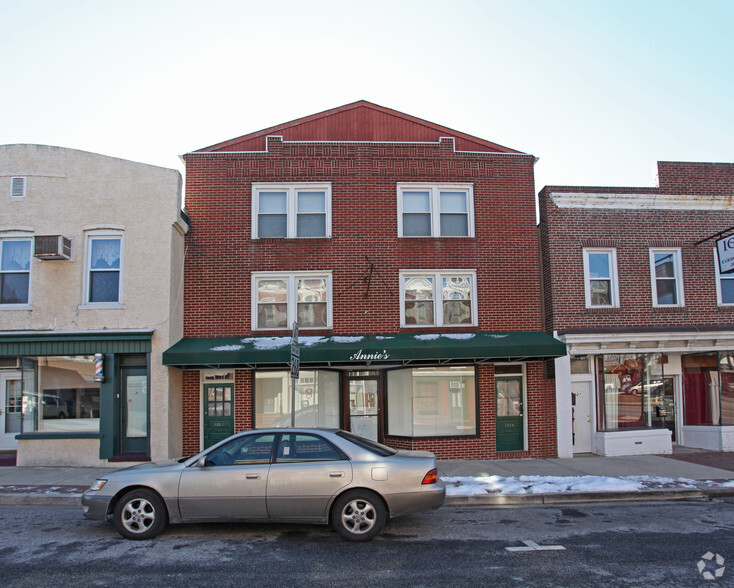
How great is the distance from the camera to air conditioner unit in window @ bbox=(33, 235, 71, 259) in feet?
41.3

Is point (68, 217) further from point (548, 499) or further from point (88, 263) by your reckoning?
point (548, 499)

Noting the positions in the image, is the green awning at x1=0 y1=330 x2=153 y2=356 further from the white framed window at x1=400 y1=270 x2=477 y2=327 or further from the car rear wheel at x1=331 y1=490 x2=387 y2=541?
the car rear wheel at x1=331 y1=490 x2=387 y2=541

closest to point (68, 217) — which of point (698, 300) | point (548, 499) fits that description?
point (548, 499)

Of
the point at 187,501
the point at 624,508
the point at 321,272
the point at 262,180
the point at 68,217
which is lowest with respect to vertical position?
the point at 624,508

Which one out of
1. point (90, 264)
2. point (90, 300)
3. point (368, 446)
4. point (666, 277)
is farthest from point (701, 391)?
point (90, 264)

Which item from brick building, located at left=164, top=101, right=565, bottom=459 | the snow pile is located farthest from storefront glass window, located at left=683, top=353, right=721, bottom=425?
the snow pile

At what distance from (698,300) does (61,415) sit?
52.5 ft

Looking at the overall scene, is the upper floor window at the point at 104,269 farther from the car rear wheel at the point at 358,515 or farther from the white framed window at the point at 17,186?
the car rear wheel at the point at 358,515

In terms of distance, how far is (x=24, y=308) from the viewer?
13000mm

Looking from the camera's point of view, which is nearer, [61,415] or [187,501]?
[187,501]

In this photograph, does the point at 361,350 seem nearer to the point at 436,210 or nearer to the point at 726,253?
the point at 436,210

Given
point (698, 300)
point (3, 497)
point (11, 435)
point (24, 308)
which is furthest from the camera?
point (698, 300)

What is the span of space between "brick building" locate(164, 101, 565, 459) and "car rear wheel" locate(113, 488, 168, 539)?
6.23 meters

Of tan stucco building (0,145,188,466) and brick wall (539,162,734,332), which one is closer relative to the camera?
tan stucco building (0,145,188,466)
